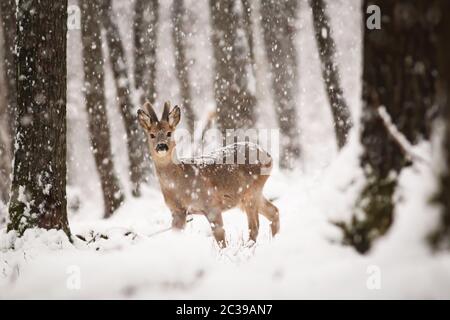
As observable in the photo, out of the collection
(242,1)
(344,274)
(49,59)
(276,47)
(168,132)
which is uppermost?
(242,1)

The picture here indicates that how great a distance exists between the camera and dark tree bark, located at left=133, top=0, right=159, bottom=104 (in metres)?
14.5

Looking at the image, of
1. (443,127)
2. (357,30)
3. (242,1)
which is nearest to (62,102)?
(443,127)

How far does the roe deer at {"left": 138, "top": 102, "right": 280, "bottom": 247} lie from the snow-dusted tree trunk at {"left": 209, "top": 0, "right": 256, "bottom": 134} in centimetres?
338

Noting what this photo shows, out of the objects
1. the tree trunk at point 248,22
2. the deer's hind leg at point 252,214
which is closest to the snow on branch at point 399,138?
the deer's hind leg at point 252,214

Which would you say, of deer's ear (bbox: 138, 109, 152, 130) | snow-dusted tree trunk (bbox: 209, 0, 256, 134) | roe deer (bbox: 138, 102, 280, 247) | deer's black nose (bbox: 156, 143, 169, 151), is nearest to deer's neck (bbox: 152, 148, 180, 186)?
roe deer (bbox: 138, 102, 280, 247)

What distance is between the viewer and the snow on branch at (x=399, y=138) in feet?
11.7

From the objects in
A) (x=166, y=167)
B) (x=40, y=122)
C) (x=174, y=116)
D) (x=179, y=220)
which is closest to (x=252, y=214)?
(x=179, y=220)

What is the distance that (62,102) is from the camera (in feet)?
21.6

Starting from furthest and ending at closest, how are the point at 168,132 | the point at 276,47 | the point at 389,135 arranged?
the point at 276,47
the point at 168,132
the point at 389,135

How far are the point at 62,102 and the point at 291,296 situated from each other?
423cm

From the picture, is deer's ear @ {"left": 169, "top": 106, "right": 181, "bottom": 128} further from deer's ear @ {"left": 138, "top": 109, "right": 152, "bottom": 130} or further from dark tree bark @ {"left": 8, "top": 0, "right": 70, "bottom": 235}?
dark tree bark @ {"left": 8, "top": 0, "right": 70, "bottom": 235}

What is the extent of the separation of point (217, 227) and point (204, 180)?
818mm
